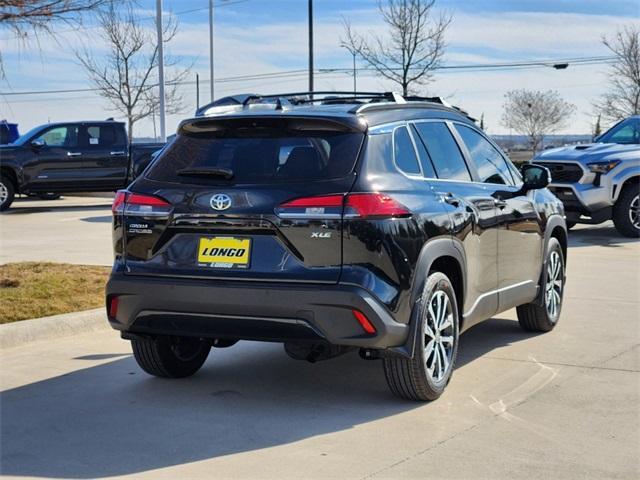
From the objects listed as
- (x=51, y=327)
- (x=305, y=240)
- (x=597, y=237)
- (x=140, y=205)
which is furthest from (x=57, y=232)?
(x=305, y=240)

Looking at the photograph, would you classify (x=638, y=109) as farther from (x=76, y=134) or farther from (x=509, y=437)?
(x=509, y=437)

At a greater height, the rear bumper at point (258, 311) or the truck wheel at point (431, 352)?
the rear bumper at point (258, 311)

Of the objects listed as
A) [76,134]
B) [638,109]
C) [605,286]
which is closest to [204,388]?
[605,286]

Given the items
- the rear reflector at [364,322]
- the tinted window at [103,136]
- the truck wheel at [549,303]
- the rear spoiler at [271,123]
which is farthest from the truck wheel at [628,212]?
the tinted window at [103,136]

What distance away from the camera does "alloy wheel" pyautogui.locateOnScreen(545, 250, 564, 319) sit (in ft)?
25.5

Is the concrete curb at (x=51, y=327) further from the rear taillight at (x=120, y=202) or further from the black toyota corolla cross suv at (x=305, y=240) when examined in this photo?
the rear taillight at (x=120, y=202)

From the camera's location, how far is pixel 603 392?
19.3 feet

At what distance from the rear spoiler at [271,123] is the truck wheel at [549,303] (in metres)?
2.94

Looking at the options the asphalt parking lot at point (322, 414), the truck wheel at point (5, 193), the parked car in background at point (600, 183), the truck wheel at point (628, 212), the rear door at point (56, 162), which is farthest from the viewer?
the rear door at point (56, 162)

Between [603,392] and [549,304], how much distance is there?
6.42 ft

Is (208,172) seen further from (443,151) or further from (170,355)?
(443,151)

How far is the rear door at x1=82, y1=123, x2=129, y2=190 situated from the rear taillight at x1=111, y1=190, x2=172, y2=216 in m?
16.4

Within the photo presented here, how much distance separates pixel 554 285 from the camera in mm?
7910

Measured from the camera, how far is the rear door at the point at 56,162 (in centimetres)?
2131
